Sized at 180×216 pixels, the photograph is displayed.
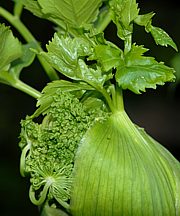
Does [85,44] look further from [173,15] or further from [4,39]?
[173,15]

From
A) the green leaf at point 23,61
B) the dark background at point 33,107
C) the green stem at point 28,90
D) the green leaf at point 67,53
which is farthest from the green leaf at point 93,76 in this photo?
the dark background at point 33,107

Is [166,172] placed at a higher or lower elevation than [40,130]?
lower

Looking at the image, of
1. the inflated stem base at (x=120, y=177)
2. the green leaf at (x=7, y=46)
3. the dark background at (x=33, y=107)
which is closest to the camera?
the inflated stem base at (x=120, y=177)

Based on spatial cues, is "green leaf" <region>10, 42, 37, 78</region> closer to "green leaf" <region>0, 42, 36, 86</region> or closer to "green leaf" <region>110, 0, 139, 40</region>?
"green leaf" <region>0, 42, 36, 86</region>

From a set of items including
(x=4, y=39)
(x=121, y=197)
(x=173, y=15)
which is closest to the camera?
(x=121, y=197)

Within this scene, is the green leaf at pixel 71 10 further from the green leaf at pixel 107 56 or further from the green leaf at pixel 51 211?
the green leaf at pixel 51 211

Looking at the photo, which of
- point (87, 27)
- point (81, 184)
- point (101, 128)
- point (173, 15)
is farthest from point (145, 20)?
point (173, 15)

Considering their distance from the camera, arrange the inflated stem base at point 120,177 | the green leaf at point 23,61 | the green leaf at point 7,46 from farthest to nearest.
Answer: the green leaf at point 23,61 < the green leaf at point 7,46 < the inflated stem base at point 120,177
